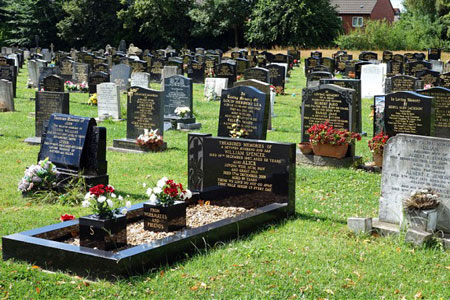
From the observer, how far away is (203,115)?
19.8 metres

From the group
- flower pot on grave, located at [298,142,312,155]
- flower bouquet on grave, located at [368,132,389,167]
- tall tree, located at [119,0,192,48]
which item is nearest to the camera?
flower bouquet on grave, located at [368,132,389,167]

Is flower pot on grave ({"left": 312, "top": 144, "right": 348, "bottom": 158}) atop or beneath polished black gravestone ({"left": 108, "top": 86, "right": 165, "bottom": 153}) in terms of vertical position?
beneath

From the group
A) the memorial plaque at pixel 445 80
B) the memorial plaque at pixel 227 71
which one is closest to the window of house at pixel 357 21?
the memorial plaque at pixel 227 71

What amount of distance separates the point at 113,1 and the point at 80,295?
58317 mm

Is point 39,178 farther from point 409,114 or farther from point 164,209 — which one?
point 409,114

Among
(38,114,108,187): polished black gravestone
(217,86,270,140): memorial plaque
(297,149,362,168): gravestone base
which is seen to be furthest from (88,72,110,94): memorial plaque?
(38,114,108,187): polished black gravestone

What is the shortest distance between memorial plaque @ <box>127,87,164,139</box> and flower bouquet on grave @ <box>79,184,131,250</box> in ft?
23.0

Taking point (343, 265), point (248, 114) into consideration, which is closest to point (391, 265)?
point (343, 265)

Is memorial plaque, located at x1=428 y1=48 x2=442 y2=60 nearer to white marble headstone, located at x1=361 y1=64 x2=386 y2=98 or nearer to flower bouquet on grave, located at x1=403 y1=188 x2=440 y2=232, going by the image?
white marble headstone, located at x1=361 y1=64 x2=386 y2=98

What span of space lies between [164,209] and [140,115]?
6.89 m

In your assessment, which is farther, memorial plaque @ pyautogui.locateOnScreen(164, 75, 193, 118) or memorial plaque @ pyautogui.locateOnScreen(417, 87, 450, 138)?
memorial plaque @ pyautogui.locateOnScreen(164, 75, 193, 118)

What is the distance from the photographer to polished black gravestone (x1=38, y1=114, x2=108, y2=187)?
400 inches

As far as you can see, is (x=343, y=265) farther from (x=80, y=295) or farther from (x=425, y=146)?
(x=80, y=295)

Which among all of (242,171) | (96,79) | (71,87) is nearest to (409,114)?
(242,171)
